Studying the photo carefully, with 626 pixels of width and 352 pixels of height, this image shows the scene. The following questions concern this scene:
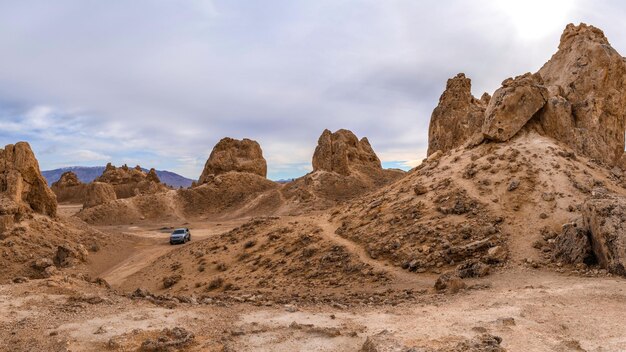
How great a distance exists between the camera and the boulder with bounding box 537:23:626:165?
2462 centimetres

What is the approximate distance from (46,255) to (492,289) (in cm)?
2283

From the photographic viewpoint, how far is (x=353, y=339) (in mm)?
9117

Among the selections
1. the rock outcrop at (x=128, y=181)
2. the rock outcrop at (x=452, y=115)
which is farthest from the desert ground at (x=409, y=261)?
the rock outcrop at (x=128, y=181)

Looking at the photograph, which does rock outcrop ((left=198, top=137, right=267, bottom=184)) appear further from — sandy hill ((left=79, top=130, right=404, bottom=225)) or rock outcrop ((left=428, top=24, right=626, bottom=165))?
rock outcrop ((left=428, top=24, right=626, bottom=165))

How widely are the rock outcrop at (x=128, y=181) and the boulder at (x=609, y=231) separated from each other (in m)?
66.0

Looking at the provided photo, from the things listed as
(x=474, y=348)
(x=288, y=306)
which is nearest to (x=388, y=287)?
(x=288, y=306)

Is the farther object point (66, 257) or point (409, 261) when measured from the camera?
point (66, 257)

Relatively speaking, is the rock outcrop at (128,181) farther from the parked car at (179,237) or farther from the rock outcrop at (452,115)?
the rock outcrop at (452,115)

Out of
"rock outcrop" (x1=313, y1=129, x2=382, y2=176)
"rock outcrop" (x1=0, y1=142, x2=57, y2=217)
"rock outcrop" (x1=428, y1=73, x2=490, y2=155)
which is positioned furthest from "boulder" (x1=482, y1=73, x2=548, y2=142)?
"rock outcrop" (x1=313, y1=129, x2=382, y2=176)

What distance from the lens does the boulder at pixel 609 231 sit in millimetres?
13359

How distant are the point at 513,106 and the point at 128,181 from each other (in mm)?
72914

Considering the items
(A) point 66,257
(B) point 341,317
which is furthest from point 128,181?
(B) point 341,317

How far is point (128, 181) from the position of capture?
8088 centimetres

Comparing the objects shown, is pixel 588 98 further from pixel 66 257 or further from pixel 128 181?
pixel 128 181
